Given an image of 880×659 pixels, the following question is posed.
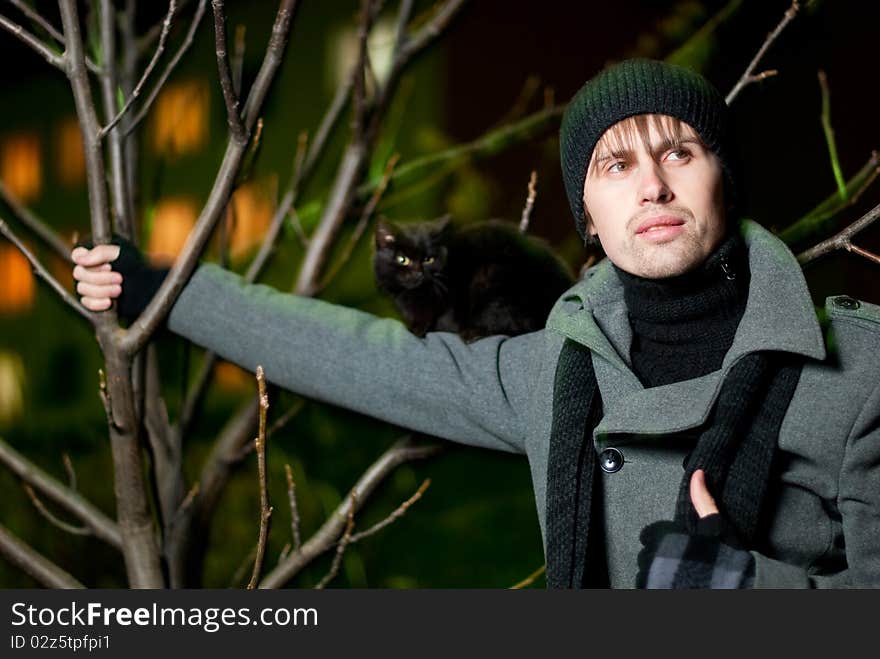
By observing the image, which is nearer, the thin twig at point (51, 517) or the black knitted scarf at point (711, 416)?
the black knitted scarf at point (711, 416)

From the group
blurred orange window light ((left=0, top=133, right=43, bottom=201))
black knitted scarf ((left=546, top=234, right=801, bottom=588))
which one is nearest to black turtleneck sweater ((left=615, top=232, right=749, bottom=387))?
black knitted scarf ((left=546, top=234, right=801, bottom=588))

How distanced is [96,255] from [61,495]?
44cm

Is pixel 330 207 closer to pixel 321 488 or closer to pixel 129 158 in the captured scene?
pixel 129 158

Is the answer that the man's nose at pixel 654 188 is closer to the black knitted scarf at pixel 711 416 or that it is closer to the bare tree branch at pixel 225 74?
the black knitted scarf at pixel 711 416

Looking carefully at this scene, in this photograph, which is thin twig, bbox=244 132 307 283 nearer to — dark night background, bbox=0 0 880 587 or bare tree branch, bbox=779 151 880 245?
dark night background, bbox=0 0 880 587

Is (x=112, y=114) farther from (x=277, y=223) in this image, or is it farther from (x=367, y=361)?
(x=367, y=361)

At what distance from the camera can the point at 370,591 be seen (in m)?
1.09

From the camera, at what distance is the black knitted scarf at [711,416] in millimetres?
1063

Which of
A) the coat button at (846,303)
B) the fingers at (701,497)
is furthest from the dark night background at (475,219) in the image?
the fingers at (701,497)

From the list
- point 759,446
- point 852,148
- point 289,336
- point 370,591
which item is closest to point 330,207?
point 289,336

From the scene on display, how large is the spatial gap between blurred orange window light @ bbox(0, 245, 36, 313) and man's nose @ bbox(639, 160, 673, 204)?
5136 mm

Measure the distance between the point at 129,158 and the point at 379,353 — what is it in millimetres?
635

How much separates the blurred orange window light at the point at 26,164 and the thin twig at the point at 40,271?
5.75m

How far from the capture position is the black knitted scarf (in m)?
1.06
